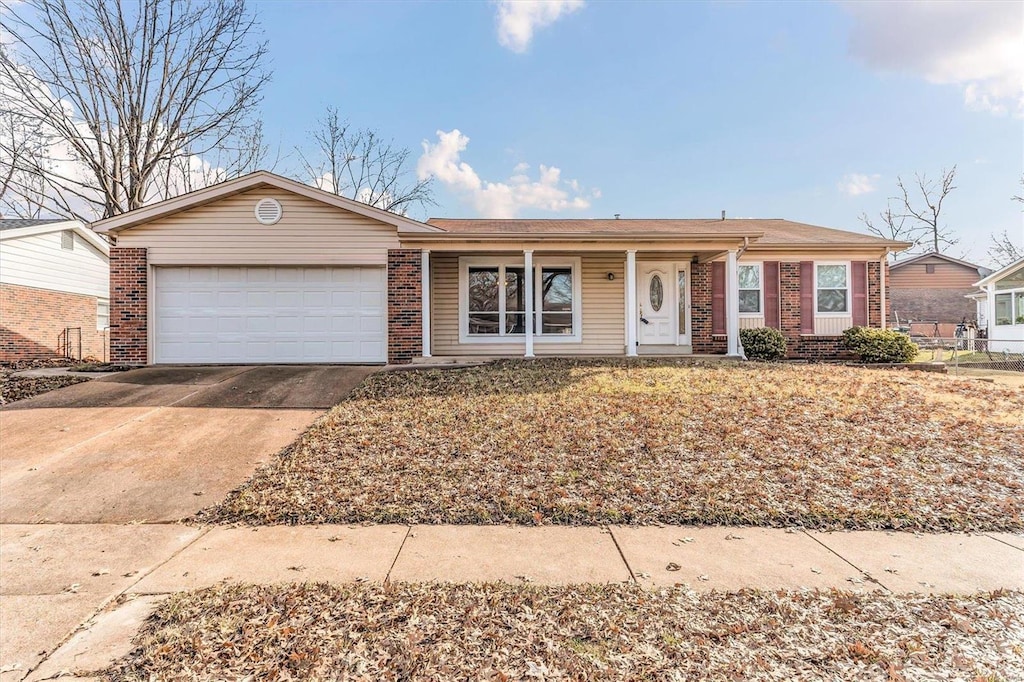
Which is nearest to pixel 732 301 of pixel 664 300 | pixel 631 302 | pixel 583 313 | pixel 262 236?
pixel 664 300

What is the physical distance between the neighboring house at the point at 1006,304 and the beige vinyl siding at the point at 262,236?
24860 mm

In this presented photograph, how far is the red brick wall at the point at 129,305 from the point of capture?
1094cm

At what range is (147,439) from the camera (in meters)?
6.23

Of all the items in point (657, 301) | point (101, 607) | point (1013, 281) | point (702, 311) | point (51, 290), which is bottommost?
point (101, 607)

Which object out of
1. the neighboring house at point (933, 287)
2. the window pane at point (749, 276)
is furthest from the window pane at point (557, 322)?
the neighboring house at point (933, 287)

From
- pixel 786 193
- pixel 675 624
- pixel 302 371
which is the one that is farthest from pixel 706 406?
pixel 786 193

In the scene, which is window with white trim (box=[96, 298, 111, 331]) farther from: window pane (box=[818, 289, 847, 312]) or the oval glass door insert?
window pane (box=[818, 289, 847, 312])

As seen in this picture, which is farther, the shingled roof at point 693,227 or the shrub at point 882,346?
the shingled roof at point 693,227

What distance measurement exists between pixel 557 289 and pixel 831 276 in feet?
24.4

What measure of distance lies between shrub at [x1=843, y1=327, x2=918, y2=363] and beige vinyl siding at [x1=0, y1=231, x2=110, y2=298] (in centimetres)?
2331

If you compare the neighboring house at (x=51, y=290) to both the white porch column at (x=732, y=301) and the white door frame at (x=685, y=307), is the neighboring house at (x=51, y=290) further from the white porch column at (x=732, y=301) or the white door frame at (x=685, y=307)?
the white porch column at (x=732, y=301)

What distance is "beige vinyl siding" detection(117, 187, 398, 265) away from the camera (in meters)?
11.1

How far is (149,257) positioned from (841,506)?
13.2 meters

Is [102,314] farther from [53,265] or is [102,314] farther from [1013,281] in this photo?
[1013,281]
